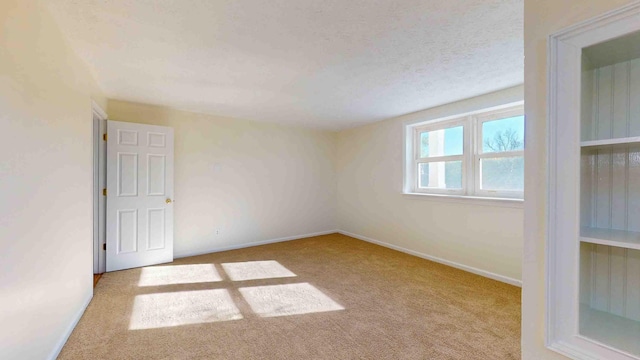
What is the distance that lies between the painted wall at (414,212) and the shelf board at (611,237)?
218 cm

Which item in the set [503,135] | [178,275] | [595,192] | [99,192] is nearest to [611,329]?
[595,192]

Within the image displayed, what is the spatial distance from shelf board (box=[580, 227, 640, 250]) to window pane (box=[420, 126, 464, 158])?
9.37ft

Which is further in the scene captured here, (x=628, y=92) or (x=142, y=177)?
(x=142, y=177)

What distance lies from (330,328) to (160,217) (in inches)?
116

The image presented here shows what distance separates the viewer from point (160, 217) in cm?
386

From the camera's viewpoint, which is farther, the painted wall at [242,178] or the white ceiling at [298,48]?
the painted wall at [242,178]

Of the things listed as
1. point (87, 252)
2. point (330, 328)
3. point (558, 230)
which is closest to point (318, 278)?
point (330, 328)

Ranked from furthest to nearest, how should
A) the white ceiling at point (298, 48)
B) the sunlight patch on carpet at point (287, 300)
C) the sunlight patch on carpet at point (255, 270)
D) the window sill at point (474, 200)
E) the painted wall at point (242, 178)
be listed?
the painted wall at point (242, 178), the sunlight patch on carpet at point (255, 270), the window sill at point (474, 200), the sunlight patch on carpet at point (287, 300), the white ceiling at point (298, 48)

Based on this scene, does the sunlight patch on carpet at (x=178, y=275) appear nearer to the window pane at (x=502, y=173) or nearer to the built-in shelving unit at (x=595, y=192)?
the built-in shelving unit at (x=595, y=192)

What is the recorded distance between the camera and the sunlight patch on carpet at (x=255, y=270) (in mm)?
3393

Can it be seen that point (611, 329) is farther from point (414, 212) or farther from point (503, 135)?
point (414, 212)

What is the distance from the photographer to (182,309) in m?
2.56

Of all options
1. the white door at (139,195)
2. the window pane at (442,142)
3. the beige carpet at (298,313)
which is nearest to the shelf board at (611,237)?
the beige carpet at (298,313)

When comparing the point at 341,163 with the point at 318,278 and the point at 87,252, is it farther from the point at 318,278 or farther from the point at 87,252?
the point at 87,252
